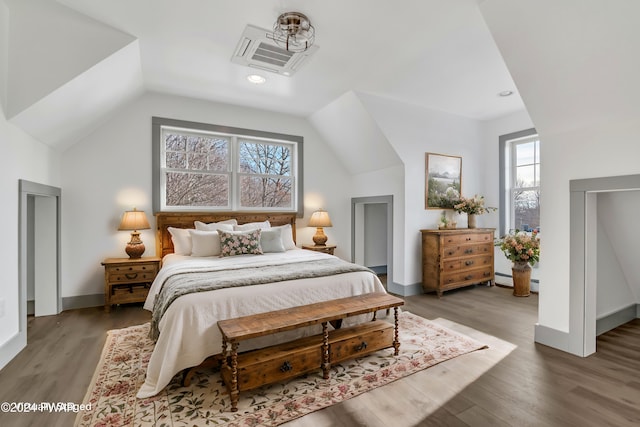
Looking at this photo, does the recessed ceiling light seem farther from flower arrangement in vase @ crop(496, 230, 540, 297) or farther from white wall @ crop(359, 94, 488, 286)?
flower arrangement in vase @ crop(496, 230, 540, 297)

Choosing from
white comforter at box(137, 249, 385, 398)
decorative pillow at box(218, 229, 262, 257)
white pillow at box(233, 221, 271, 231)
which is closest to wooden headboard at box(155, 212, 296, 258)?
white pillow at box(233, 221, 271, 231)

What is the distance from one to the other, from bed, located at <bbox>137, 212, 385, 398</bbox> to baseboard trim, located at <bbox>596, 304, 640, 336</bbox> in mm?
2151

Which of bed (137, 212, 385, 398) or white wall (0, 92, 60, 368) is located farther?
white wall (0, 92, 60, 368)

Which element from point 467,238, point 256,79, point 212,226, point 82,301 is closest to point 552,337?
point 467,238

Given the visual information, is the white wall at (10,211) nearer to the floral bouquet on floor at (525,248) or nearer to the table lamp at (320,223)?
the table lamp at (320,223)

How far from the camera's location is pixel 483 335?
3012 millimetres

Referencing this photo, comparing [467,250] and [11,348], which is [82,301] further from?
[467,250]

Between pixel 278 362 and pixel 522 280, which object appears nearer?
pixel 278 362

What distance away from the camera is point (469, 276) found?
15.4 ft

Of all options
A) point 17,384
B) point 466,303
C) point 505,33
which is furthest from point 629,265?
point 17,384

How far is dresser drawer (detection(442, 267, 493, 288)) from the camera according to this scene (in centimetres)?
443

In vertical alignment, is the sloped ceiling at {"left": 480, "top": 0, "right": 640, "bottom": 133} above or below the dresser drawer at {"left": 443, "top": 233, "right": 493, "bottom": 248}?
above

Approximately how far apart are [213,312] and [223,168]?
9.63 ft

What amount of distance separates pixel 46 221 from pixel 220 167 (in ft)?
7.05
